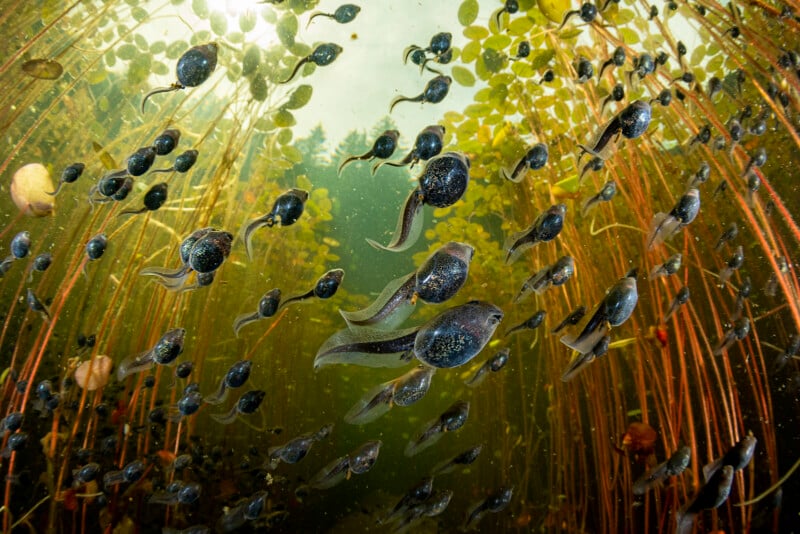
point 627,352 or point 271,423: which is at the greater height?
point 271,423

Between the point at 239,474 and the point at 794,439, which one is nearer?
the point at 794,439

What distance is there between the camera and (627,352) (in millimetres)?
3391

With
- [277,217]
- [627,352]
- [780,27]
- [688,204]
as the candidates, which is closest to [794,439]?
[627,352]

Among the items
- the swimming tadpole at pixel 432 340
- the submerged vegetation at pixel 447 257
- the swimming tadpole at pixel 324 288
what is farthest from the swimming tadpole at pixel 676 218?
the swimming tadpole at pixel 324 288

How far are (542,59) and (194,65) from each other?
2.14 m

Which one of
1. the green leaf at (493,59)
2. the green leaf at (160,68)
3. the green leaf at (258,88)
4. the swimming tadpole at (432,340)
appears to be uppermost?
the green leaf at (160,68)

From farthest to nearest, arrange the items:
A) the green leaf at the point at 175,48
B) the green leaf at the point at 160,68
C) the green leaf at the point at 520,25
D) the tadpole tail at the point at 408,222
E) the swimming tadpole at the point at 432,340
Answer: the green leaf at the point at 160,68 → the green leaf at the point at 175,48 → the green leaf at the point at 520,25 → the tadpole tail at the point at 408,222 → the swimming tadpole at the point at 432,340

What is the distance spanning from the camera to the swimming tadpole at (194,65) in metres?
1.46

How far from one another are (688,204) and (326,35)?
2740 millimetres

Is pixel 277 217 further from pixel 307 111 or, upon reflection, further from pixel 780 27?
pixel 780 27

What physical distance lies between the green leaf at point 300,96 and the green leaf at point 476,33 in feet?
3.60

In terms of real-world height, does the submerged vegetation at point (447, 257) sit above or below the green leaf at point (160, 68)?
below

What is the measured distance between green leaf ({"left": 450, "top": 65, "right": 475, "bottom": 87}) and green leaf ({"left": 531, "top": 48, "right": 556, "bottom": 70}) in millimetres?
420

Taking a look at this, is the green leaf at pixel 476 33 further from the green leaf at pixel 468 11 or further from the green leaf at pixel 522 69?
the green leaf at pixel 522 69
